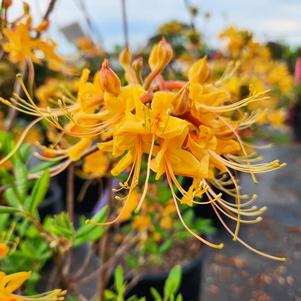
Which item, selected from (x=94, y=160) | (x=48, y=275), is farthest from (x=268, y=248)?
(x=94, y=160)

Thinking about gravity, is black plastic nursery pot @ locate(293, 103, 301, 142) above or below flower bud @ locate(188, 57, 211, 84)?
above

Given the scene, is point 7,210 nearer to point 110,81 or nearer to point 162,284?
point 110,81

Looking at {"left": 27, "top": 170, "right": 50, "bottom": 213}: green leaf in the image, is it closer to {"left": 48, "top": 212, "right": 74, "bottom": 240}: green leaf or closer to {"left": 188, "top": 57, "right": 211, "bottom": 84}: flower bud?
{"left": 48, "top": 212, "right": 74, "bottom": 240}: green leaf

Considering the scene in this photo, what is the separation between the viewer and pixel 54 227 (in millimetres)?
622

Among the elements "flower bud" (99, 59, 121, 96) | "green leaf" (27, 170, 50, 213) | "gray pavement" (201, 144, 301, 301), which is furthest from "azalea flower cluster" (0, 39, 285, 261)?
"gray pavement" (201, 144, 301, 301)

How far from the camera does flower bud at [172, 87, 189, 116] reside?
0.44 m

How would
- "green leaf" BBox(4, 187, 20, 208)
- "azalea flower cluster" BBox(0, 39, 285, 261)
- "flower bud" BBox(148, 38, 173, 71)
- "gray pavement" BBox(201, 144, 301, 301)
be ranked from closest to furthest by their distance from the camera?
"azalea flower cluster" BBox(0, 39, 285, 261) < "flower bud" BBox(148, 38, 173, 71) < "green leaf" BBox(4, 187, 20, 208) < "gray pavement" BBox(201, 144, 301, 301)

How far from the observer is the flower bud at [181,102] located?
437 millimetres

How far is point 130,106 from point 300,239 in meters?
1.77

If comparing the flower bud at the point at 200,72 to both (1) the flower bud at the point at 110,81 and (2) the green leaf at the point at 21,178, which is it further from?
(2) the green leaf at the point at 21,178

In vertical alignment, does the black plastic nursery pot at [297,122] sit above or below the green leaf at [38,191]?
above

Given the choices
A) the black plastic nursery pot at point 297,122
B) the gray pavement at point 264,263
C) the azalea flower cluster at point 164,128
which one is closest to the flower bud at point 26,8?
the azalea flower cluster at point 164,128

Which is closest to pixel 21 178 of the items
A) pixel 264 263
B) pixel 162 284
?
pixel 162 284

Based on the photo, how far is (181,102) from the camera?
44cm
